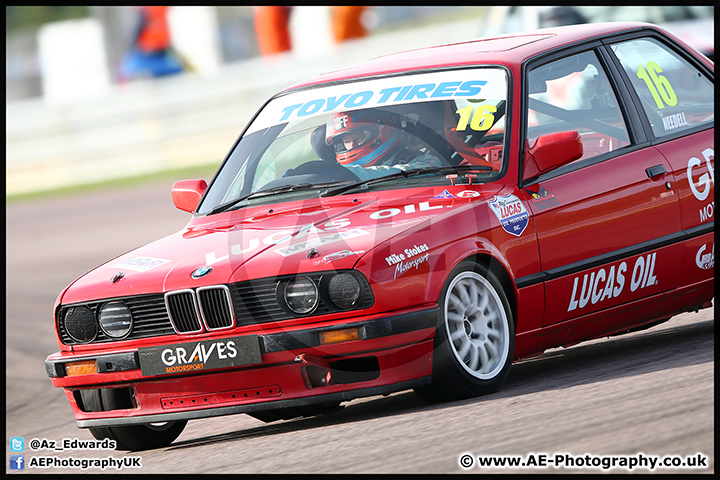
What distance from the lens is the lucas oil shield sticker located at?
5859mm

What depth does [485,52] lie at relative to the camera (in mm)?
6762

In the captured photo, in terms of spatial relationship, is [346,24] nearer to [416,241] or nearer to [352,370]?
[416,241]

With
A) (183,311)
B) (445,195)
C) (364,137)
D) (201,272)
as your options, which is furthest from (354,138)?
(183,311)

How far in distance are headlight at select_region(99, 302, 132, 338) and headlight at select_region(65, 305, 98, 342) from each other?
6 centimetres

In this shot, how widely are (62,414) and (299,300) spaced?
3.12 metres

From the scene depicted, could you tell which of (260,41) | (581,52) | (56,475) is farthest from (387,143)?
(260,41)

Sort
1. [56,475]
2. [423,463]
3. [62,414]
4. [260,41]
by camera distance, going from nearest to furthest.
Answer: [423,463] → [56,475] → [62,414] → [260,41]

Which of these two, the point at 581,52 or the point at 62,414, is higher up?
the point at 581,52

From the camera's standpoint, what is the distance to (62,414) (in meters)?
7.95

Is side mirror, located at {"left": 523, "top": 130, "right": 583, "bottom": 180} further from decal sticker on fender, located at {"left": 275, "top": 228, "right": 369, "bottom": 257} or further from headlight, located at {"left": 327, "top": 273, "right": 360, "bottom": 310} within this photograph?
headlight, located at {"left": 327, "top": 273, "right": 360, "bottom": 310}

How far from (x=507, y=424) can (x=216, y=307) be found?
1411 mm

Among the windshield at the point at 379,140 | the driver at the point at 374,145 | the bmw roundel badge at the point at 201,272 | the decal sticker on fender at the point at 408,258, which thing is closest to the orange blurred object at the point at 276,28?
the windshield at the point at 379,140

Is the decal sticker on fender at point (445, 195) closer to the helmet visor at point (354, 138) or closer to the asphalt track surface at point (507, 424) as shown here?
the helmet visor at point (354, 138)
